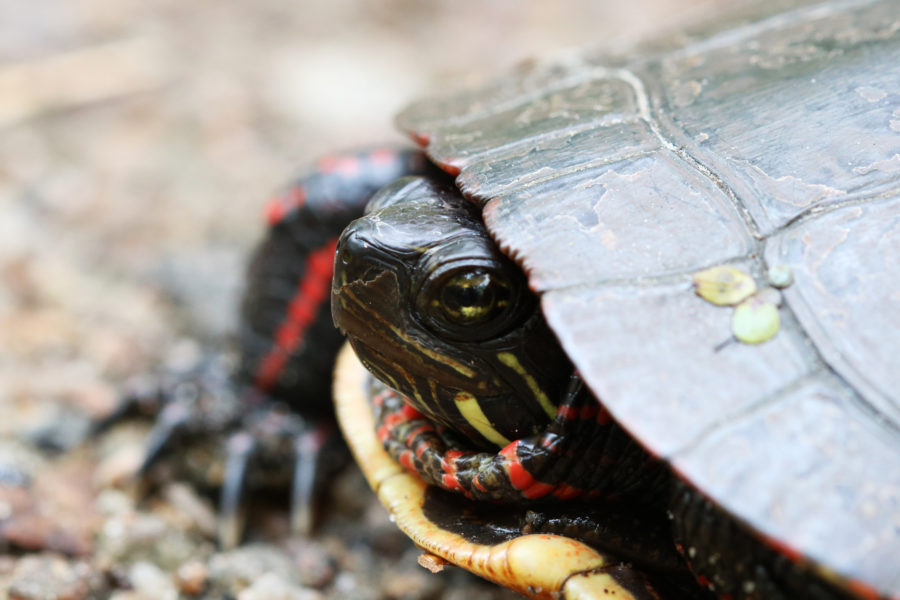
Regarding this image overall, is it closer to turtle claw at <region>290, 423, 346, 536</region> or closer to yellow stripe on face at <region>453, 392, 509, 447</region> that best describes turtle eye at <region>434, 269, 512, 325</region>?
yellow stripe on face at <region>453, 392, 509, 447</region>

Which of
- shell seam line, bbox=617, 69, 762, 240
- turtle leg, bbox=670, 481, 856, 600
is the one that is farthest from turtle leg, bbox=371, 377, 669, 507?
shell seam line, bbox=617, 69, 762, 240

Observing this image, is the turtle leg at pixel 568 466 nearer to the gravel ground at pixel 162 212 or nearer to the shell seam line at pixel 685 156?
the shell seam line at pixel 685 156

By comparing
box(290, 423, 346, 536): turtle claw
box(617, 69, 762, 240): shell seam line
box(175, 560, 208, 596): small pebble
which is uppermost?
box(617, 69, 762, 240): shell seam line

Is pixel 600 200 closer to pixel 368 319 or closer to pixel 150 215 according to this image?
pixel 368 319

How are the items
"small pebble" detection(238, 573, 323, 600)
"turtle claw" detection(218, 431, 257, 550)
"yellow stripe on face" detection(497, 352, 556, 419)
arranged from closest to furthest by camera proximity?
"yellow stripe on face" detection(497, 352, 556, 419), "small pebble" detection(238, 573, 323, 600), "turtle claw" detection(218, 431, 257, 550)

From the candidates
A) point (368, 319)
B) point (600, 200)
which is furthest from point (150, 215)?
point (600, 200)

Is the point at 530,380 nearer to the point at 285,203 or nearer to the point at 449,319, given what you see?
the point at 449,319

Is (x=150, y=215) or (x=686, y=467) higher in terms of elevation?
(x=686, y=467)
